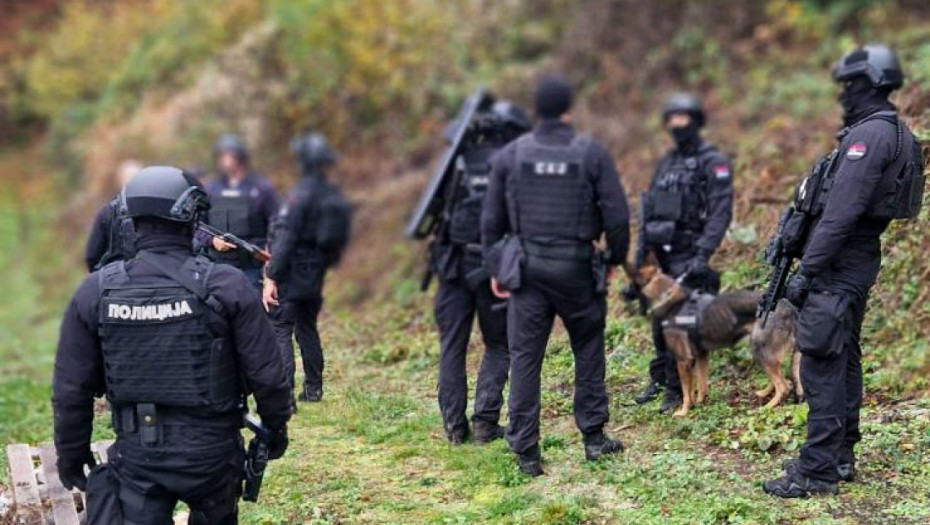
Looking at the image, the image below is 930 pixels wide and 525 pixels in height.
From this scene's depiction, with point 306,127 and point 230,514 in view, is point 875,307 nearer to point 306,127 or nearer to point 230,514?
point 230,514

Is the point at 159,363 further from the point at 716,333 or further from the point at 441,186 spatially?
the point at 716,333

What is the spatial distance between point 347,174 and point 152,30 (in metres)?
12.1

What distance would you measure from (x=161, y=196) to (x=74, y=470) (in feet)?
3.96

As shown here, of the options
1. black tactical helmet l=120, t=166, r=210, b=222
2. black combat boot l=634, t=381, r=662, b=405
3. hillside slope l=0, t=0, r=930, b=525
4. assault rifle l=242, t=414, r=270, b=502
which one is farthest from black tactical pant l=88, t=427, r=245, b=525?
black combat boot l=634, t=381, r=662, b=405

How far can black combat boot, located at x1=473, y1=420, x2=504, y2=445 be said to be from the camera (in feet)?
23.2

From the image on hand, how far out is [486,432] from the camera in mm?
7059

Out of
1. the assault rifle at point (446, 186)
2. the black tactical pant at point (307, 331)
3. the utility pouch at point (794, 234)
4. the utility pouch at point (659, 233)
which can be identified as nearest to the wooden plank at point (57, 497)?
the black tactical pant at point (307, 331)

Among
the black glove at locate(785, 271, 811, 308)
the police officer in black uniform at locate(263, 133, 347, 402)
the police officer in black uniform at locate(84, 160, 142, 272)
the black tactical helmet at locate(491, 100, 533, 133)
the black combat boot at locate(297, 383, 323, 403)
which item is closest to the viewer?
the black glove at locate(785, 271, 811, 308)

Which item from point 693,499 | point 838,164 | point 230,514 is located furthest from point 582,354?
point 230,514

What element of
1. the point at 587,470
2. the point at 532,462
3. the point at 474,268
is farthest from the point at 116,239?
the point at 587,470

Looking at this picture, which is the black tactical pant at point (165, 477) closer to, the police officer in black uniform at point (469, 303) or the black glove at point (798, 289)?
the police officer in black uniform at point (469, 303)

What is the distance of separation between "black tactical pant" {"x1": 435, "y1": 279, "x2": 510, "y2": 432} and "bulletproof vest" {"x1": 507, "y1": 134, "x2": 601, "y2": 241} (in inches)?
37.3

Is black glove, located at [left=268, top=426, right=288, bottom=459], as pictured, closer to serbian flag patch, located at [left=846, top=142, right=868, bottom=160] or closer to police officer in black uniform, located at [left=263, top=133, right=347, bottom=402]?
police officer in black uniform, located at [left=263, top=133, right=347, bottom=402]

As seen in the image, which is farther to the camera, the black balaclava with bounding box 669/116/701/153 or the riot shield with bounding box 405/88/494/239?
the black balaclava with bounding box 669/116/701/153
